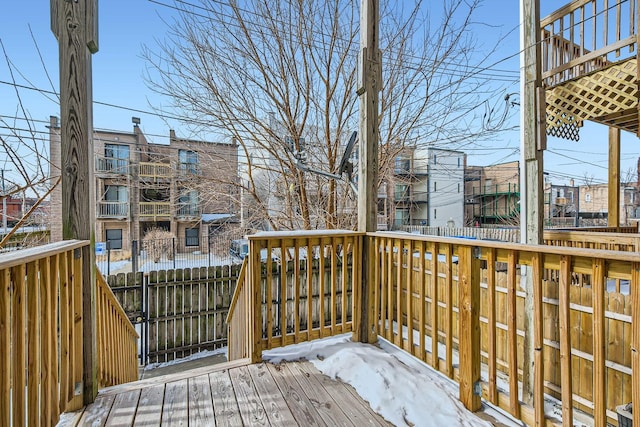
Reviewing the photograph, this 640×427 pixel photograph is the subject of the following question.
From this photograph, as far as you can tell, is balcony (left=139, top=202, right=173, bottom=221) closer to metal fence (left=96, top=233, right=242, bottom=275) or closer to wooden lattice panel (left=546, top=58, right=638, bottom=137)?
metal fence (left=96, top=233, right=242, bottom=275)

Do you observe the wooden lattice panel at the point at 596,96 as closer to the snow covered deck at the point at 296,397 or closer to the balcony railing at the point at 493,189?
the snow covered deck at the point at 296,397

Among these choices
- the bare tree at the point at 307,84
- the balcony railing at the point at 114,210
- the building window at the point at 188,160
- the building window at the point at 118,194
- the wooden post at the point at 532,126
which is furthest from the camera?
the building window at the point at 118,194

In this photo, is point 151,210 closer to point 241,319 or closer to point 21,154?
point 21,154

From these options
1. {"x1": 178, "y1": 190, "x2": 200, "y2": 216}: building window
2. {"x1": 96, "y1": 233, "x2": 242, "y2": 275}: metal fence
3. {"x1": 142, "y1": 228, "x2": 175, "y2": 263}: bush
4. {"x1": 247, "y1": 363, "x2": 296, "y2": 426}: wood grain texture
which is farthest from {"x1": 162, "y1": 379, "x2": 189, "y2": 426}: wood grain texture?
{"x1": 142, "y1": 228, "x2": 175, "y2": 263}: bush

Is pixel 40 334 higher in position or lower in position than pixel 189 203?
lower

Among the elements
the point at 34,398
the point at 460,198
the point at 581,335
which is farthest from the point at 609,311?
the point at 460,198

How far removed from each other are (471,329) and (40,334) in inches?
87.5

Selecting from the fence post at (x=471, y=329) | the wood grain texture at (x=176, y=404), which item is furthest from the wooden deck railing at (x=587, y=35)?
the wood grain texture at (x=176, y=404)

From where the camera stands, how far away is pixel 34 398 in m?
1.30

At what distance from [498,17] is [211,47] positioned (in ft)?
15.6

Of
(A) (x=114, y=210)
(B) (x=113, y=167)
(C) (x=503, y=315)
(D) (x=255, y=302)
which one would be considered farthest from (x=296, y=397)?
(A) (x=114, y=210)

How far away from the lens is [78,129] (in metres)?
1.76

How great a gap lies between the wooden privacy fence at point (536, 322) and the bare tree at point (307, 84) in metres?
3.26

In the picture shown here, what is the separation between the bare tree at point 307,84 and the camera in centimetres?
512
